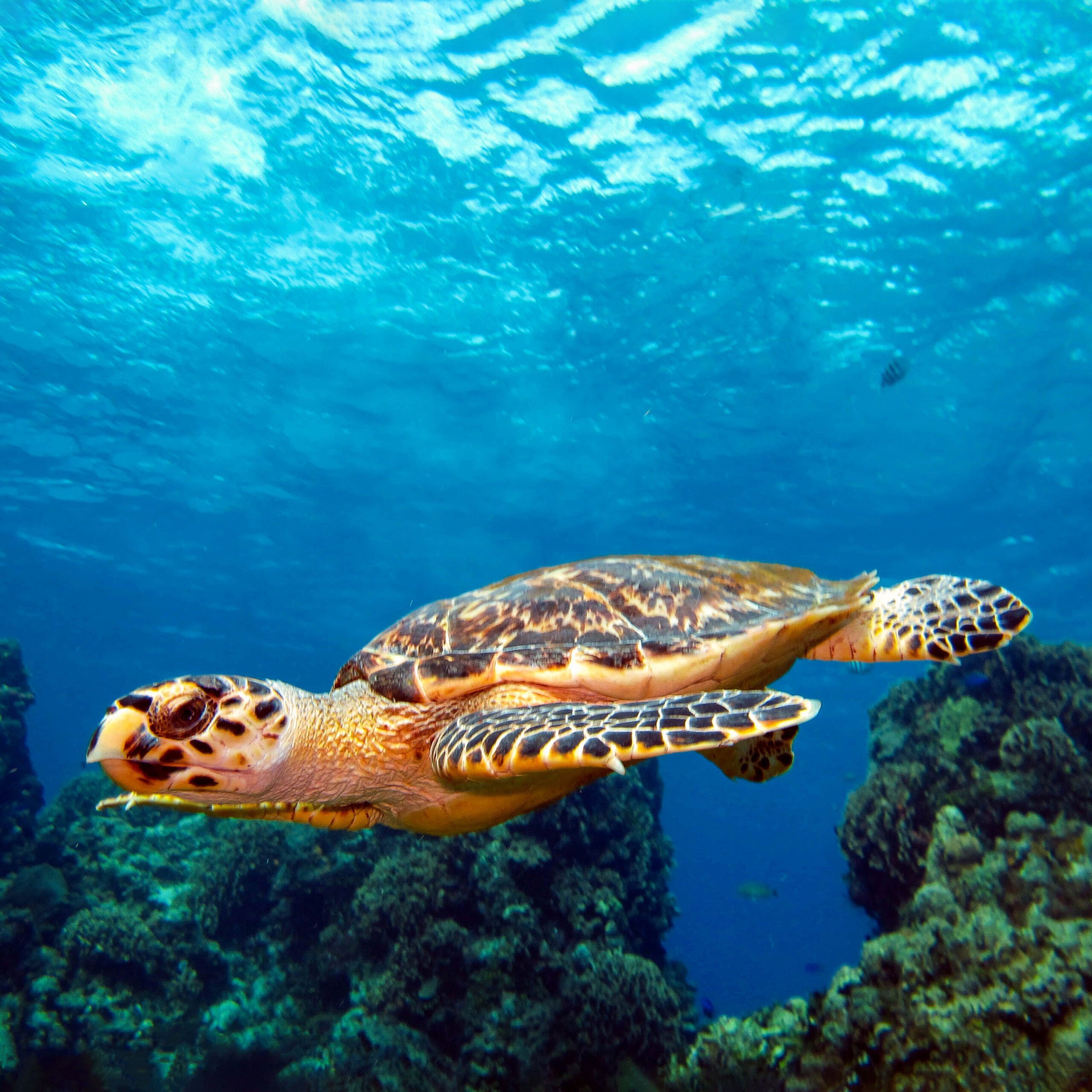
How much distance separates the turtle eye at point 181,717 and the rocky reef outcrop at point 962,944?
3.70 m

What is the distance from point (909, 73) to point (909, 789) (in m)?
11.5

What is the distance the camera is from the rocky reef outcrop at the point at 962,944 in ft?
9.93

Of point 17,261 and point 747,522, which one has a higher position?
point 17,261

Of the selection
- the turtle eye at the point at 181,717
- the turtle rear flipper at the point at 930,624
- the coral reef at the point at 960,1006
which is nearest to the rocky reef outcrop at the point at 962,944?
the coral reef at the point at 960,1006

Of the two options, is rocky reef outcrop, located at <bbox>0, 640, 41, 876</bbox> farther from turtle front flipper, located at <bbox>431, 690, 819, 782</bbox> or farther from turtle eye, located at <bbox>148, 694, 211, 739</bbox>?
turtle front flipper, located at <bbox>431, 690, 819, 782</bbox>

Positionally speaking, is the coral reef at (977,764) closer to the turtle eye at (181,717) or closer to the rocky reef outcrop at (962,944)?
the rocky reef outcrop at (962,944)

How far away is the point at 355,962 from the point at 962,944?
658 cm

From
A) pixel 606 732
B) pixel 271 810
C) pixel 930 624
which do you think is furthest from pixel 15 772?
pixel 930 624

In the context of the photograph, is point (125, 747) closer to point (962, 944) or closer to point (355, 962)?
point (962, 944)

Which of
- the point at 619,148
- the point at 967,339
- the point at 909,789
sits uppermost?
the point at 619,148

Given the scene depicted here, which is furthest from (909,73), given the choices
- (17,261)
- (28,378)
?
(28,378)

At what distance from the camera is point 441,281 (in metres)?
15.5

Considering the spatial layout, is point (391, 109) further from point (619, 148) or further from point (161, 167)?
point (161, 167)

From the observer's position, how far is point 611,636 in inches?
139
